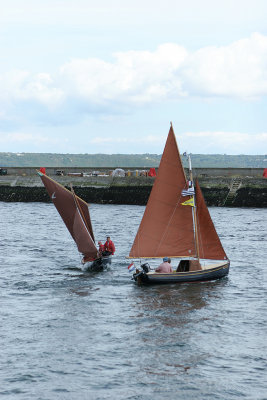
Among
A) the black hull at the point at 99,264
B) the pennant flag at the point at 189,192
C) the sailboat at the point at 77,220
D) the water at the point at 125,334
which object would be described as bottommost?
the water at the point at 125,334

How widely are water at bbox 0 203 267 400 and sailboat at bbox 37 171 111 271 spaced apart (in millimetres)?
1231

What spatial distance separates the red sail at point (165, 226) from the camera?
41.5 m

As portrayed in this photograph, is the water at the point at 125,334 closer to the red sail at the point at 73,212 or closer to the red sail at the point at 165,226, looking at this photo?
the red sail at the point at 73,212

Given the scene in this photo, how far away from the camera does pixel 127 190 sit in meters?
111

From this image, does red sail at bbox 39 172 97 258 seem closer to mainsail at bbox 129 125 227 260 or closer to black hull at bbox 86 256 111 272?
black hull at bbox 86 256 111 272

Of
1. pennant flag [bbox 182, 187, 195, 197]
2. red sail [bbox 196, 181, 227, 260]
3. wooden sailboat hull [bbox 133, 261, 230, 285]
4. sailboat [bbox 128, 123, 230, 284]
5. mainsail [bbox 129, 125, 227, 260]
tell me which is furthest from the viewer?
red sail [bbox 196, 181, 227, 260]

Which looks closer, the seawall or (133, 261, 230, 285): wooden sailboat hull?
(133, 261, 230, 285): wooden sailboat hull

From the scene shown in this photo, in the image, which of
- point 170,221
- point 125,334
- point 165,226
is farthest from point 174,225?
point 125,334

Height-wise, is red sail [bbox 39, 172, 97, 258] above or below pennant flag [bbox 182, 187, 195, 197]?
below

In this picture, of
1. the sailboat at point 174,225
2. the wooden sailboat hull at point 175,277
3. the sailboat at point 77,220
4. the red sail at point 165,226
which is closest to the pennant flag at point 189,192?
the sailboat at point 174,225

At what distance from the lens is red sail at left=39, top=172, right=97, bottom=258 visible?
151 ft

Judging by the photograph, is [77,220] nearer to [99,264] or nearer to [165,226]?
[99,264]

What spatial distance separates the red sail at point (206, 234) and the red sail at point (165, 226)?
2.43ft

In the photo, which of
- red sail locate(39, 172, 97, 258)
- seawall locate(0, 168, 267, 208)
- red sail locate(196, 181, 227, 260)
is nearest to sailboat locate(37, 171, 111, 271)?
red sail locate(39, 172, 97, 258)
